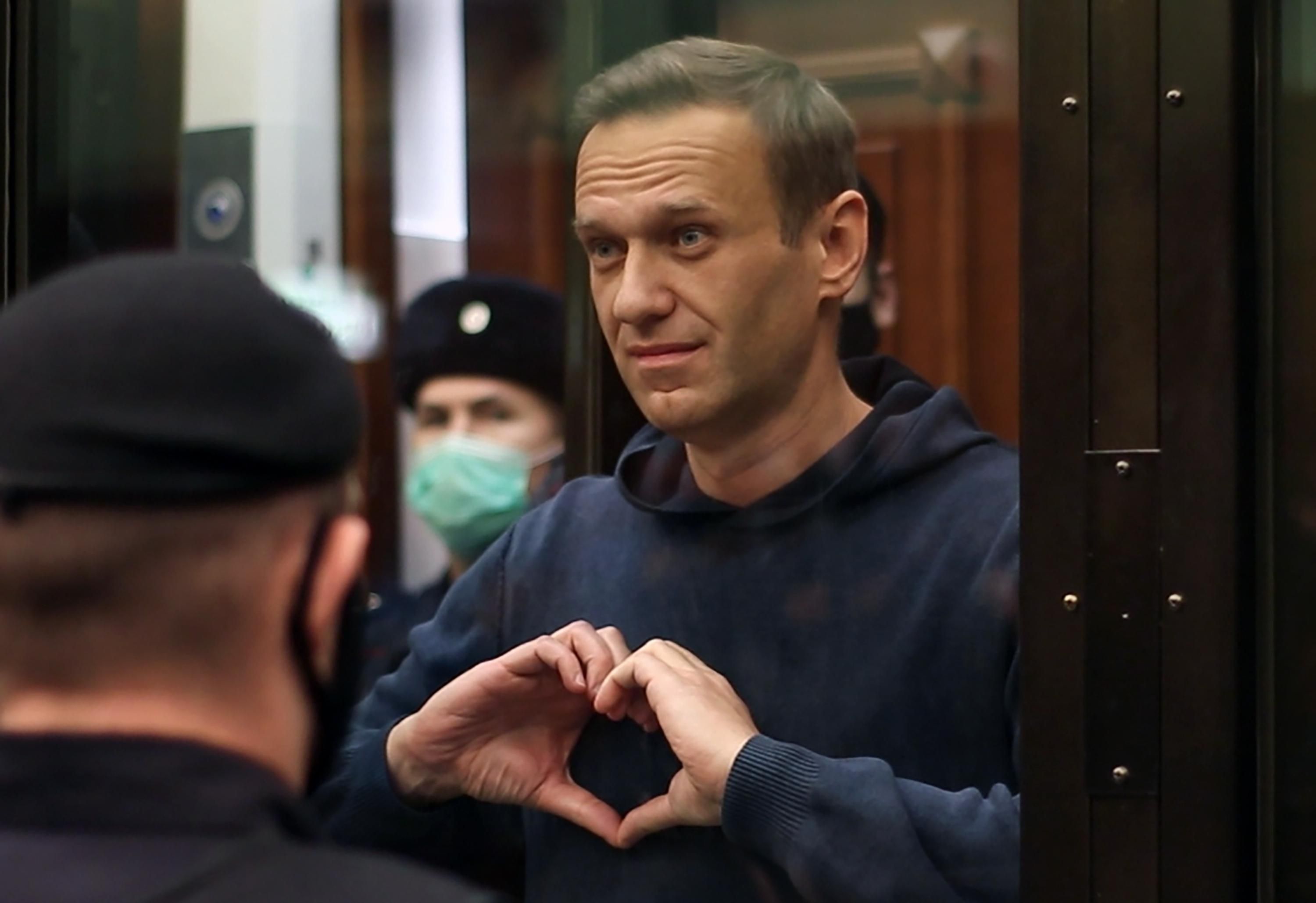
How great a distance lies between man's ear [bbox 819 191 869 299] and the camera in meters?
1.74

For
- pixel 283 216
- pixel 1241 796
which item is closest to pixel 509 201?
pixel 283 216

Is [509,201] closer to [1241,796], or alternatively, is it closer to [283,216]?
[283,216]

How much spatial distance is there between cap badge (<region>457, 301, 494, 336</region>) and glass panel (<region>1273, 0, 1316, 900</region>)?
0.85 meters

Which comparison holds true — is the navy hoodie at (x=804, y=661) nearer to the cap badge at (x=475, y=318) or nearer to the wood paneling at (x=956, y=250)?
the wood paneling at (x=956, y=250)

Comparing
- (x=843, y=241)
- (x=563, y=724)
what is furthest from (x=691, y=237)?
(x=563, y=724)

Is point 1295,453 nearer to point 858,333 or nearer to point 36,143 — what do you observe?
point 858,333

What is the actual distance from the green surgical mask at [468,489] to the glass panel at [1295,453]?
791 mm

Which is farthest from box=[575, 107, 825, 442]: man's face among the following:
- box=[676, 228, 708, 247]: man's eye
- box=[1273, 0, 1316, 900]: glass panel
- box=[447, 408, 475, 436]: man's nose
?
box=[1273, 0, 1316, 900]: glass panel

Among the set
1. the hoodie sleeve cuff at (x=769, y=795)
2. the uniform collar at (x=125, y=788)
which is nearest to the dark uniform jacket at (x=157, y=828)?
the uniform collar at (x=125, y=788)

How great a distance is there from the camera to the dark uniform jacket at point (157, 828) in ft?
3.20

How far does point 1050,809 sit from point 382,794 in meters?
0.68

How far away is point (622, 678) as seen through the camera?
175 cm

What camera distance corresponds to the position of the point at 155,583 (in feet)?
3.33

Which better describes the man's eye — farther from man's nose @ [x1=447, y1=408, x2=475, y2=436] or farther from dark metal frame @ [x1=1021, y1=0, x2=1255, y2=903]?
man's nose @ [x1=447, y1=408, x2=475, y2=436]
